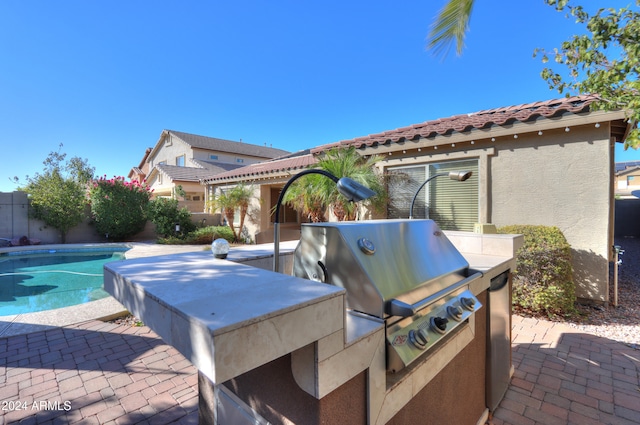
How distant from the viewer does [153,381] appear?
12.2ft

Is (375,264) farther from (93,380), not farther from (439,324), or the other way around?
(93,380)

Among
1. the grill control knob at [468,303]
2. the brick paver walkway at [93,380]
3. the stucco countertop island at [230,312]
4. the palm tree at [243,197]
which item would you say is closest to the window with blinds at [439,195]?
the grill control knob at [468,303]

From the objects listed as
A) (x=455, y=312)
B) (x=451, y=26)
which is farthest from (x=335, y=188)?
(x=455, y=312)

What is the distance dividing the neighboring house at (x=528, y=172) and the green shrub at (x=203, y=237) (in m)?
10.4

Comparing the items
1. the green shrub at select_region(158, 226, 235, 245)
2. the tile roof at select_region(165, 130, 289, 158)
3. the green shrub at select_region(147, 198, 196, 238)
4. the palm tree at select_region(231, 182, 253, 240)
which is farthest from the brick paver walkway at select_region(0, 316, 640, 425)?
the tile roof at select_region(165, 130, 289, 158)

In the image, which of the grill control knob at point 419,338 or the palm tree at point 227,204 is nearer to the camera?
the grill control knob at point 419,338

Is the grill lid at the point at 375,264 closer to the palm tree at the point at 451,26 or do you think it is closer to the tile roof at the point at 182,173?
the palm tree at the point at 451,26

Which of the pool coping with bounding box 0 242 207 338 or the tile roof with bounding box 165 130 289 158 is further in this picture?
the tile roof with bounding box 165 130 289 158

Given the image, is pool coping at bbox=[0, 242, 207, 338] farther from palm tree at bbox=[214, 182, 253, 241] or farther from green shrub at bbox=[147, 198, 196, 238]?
green shrub at bbox=[147, 198, 196, 238]

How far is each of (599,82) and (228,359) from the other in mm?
6941

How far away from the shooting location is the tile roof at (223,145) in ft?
108

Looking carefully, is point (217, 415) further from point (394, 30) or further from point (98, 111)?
point (98, 111)

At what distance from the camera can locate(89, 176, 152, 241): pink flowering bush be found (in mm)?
16594

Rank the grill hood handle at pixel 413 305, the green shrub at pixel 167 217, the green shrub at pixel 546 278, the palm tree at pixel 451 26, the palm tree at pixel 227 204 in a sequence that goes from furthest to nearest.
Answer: the green shrub at pixel 167 217, the palm tree at pixel 227 204, the green shrub at pixel 546 278, the palm tree at pixel 451 26, the grill hood handle at pixel 413 305
